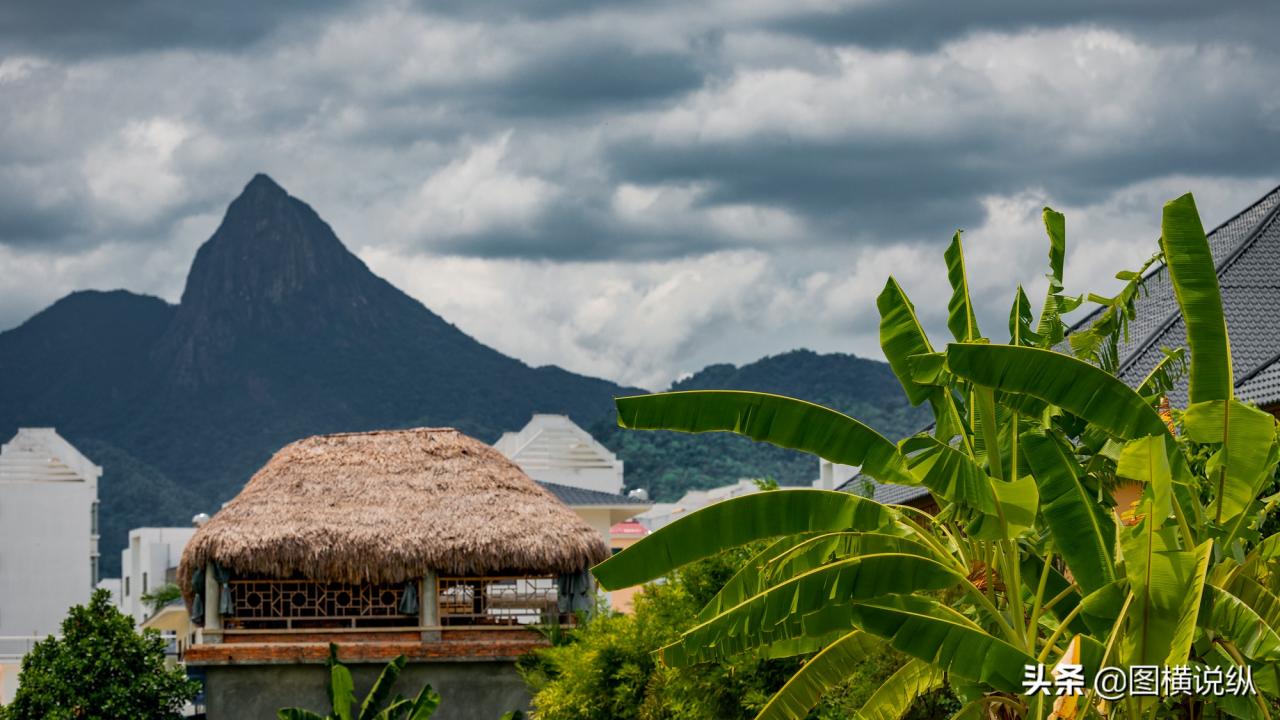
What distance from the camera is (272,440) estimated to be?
381 ft

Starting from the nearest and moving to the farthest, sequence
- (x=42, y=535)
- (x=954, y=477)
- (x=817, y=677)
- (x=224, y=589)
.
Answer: (x=954, y=477), (x=817, y=677), (x=224, y=589), (x=42, y=535)

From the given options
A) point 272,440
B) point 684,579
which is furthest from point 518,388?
point 684,579

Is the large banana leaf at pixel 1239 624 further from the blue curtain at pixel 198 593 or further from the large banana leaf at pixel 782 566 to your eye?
the blue curtain at pixel 198 593

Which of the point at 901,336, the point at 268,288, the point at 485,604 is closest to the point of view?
the point at 901,336

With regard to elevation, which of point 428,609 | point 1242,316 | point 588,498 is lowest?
point 428,609

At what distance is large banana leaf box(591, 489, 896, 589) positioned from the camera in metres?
9.29

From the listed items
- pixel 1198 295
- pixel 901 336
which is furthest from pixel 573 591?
pixel 1198 295

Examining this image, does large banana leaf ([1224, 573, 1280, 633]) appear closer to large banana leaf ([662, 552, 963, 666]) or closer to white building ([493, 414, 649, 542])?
large banana leaf ([662, 552, 963, 666])

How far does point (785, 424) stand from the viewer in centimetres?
934

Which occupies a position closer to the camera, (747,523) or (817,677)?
(747,523)

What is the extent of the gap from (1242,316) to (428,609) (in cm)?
1240

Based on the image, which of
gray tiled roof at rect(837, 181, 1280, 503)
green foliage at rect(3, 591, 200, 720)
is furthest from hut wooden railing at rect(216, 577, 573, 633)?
gray tiled roof at rect(837, 181, 1280, 503)

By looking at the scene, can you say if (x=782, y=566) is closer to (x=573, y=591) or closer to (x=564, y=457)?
(x=573, y=591)

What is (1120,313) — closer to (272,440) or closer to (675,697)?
(675,697)
